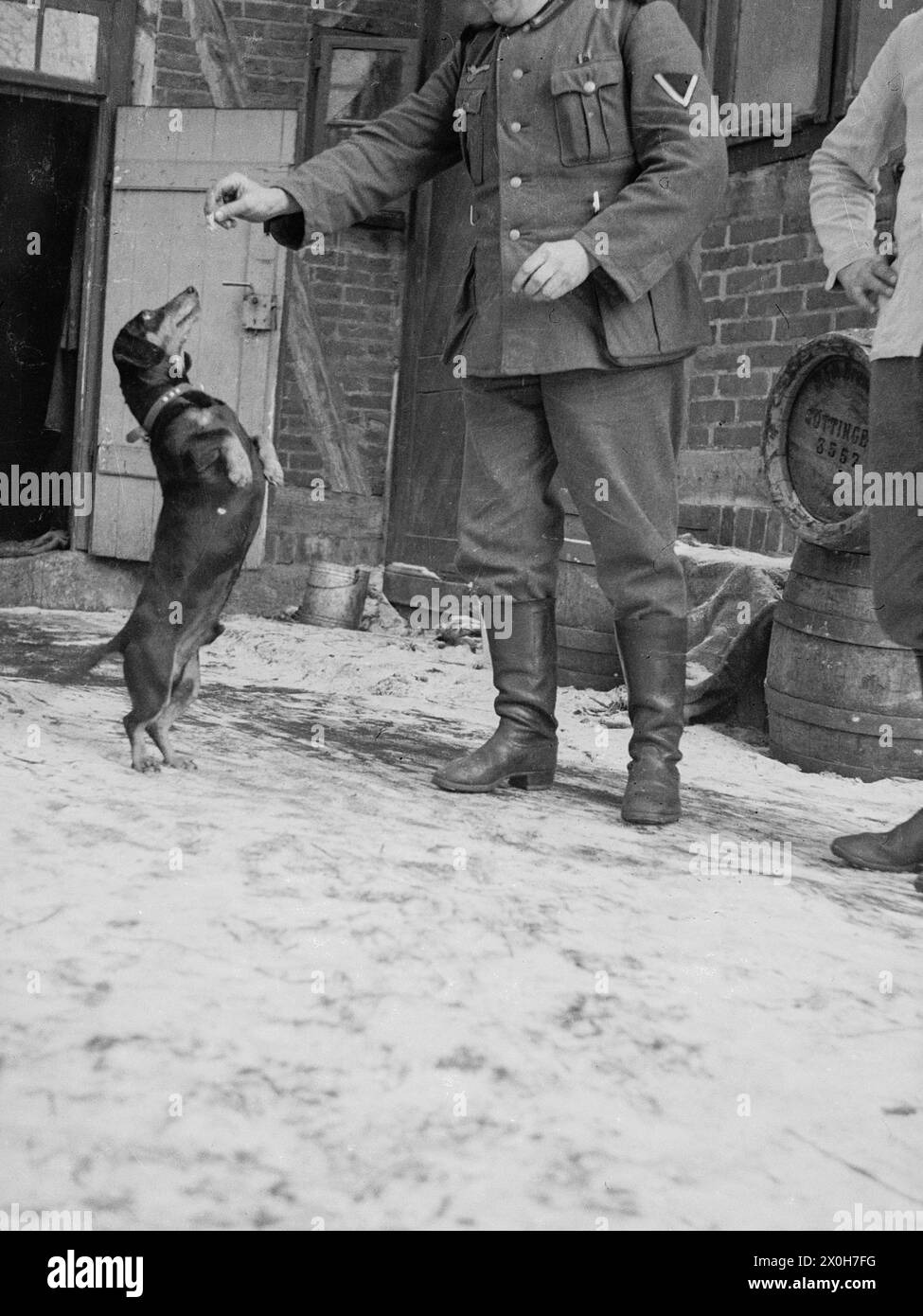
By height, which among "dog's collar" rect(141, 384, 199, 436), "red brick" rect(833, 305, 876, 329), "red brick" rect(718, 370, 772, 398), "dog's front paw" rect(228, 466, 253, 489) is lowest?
"dog's front paw" rect(228, 466, 253, 489)

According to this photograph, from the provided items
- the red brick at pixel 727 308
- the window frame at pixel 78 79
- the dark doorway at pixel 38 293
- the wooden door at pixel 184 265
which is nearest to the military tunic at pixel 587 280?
the red brick at pixel 727 308

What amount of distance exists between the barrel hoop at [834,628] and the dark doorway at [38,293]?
4667 mm

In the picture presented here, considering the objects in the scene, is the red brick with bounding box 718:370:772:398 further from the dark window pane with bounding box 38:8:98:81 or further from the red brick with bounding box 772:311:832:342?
the dark window pane with bounding box 38:8:98:81

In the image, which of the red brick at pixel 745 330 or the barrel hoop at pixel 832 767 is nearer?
the barrel hoop at pixel 832 767

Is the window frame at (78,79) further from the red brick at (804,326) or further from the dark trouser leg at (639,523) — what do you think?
the dark trouser leg at (639,523)

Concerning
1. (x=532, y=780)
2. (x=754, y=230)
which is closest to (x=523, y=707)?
(x=532, y=780)

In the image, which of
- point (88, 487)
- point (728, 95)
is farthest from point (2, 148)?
point (728, 95)

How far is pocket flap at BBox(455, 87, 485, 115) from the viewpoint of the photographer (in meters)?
3.05

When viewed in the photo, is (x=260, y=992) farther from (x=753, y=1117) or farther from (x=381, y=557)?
(x=381, y=557)

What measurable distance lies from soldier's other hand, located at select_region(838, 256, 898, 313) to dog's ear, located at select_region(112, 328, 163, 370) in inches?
56.4

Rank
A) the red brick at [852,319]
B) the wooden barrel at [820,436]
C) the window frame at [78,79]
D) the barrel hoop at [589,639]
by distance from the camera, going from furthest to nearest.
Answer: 1. the window frame at [78,79]
2. the barrel hoop at [589,639]
3. the red brick at [852,319]
4. the wooden barrel at [820,436]

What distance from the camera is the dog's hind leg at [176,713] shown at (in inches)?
118

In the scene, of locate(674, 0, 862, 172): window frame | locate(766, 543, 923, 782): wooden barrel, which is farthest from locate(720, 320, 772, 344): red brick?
locate(766, 543, 923, 782): wooden barrel

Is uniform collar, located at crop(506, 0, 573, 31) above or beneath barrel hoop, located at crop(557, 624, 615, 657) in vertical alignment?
above
